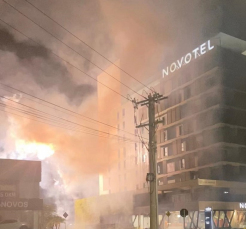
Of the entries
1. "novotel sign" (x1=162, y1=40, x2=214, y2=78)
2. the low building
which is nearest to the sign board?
the low building

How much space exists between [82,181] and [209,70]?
2975cm

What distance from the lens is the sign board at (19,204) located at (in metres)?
32.2

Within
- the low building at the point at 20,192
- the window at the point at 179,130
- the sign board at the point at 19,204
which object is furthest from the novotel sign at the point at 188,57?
the sign board at the point at 19,204

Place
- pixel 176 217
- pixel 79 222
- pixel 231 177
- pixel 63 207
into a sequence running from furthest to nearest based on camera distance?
pixel 63 207 → pixel 79 222 → pixel 231 177 → pixel 176 217

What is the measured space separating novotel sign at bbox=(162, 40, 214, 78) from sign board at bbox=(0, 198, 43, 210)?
35.4 m

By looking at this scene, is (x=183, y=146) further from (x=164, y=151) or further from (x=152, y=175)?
(x=152, y=175)

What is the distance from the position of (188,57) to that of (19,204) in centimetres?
3750

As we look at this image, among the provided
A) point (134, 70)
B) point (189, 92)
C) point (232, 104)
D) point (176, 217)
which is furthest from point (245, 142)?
point (134, 70)

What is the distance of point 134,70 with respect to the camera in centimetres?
6372

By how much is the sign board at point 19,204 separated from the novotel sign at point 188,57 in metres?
35.4

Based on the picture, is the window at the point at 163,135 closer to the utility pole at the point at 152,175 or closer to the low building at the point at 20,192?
the low building at the point at 20,192

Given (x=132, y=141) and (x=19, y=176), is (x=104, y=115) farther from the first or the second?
(x=19, y=176)

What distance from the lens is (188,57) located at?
5903cm

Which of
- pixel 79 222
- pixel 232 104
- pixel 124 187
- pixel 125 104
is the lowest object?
pixel 79 222
